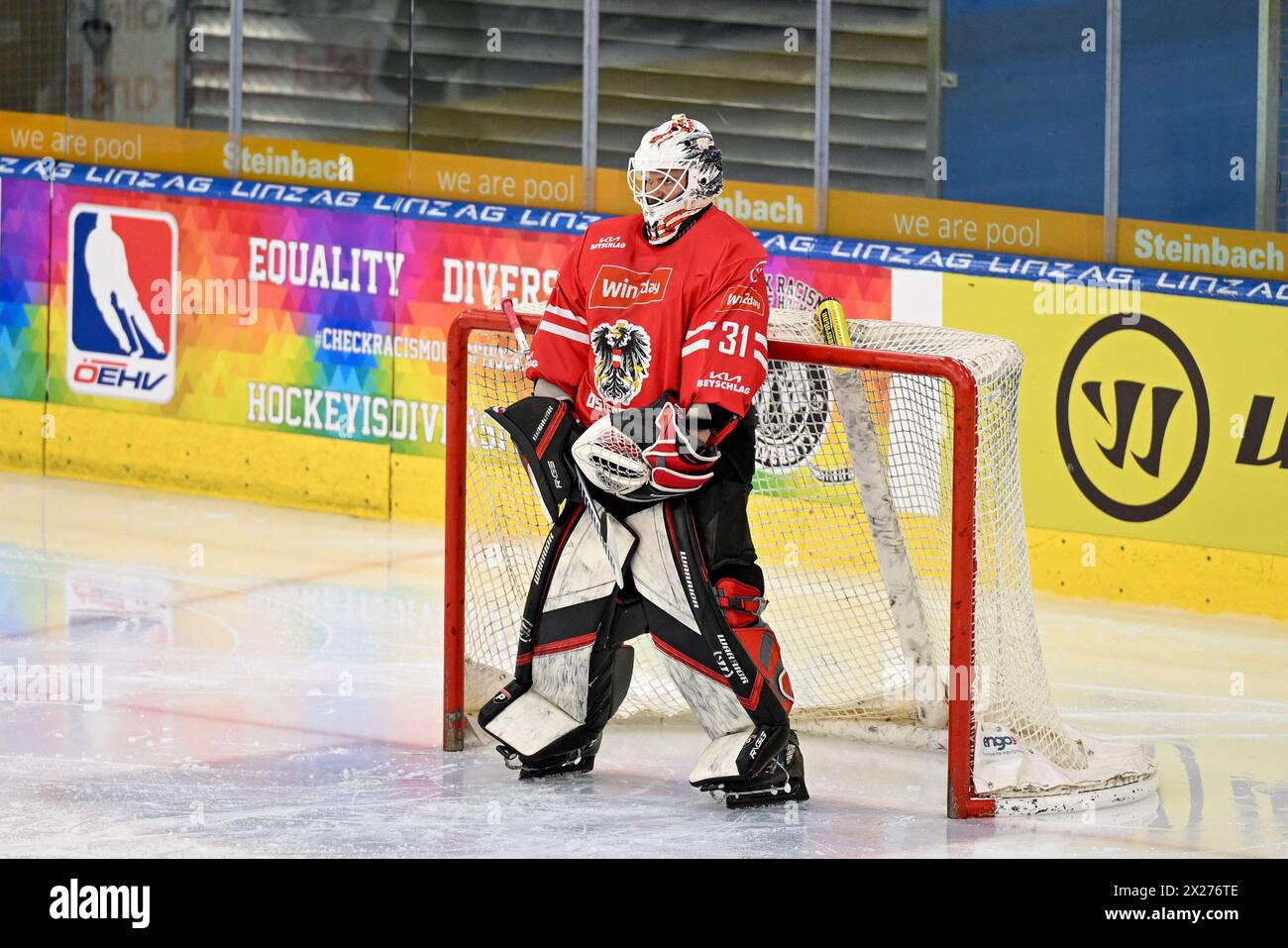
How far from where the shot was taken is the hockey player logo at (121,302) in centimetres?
962

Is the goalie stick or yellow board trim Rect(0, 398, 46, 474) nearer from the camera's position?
the goalie stick

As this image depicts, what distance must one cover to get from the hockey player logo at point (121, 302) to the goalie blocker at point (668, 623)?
4321 mm

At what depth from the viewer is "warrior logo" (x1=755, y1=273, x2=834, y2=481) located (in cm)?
622

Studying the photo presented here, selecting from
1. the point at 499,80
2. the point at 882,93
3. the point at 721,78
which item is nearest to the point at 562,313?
the point at 882,93

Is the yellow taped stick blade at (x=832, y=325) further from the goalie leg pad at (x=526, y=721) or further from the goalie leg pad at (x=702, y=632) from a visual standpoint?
the goalie leg pad at (x=526, y=721)

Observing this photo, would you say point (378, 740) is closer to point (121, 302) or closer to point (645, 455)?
point (645, 455)

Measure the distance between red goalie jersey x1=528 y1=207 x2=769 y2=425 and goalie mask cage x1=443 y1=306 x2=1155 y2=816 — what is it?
1.16 ft

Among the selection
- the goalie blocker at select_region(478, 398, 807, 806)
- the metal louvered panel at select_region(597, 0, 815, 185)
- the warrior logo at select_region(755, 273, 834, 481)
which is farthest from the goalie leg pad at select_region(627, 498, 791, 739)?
the metal louvered panel at select_region(597, 0, 815, 185)

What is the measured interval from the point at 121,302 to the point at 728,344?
16.6 ft

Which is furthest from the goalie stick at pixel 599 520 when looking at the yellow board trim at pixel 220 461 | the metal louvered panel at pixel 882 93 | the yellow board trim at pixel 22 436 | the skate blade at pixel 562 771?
the yellow board trim at pixel 22 436

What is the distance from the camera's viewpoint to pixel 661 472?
5.38 meters

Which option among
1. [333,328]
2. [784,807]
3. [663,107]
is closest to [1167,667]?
[784,807]

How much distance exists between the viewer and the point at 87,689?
668 centimetres

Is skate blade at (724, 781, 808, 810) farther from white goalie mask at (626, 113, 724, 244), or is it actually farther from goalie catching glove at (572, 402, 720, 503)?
white goalie mask at (626, 113, 724, 244)
